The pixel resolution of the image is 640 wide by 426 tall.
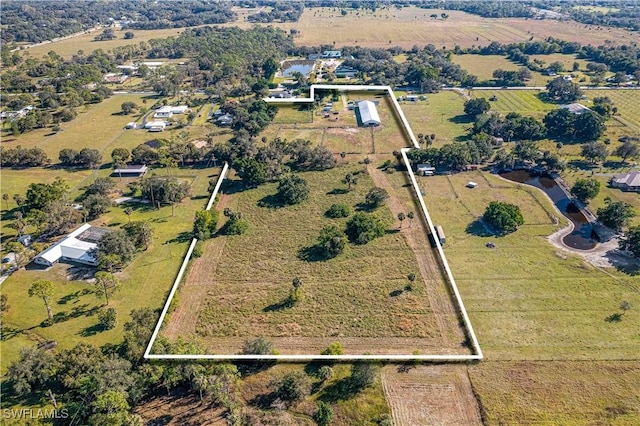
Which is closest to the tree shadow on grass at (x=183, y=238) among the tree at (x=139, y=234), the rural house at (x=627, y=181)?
the tree at (x=139, y=234)

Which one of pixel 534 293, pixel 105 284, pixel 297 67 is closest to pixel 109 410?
pixel 105 284

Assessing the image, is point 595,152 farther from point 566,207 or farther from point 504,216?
point 504,216

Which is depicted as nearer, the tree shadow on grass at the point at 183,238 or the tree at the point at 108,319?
the tree at the point at 108,319

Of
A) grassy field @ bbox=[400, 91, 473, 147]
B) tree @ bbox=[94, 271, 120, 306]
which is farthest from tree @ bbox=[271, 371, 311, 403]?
grassy field @ bbox=[400, 91, 473, 147]

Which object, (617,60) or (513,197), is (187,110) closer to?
(513,197)

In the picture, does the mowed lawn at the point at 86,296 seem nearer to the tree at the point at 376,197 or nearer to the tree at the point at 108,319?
the tree at the point at 108,319
